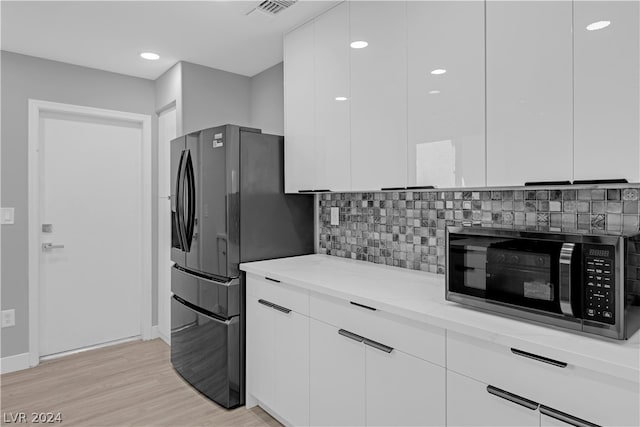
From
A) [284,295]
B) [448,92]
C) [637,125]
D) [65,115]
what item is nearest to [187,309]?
[284,295]

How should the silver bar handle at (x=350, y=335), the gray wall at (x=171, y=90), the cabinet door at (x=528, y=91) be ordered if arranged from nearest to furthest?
1. the cabinet door at (x=528, y=91)
2. the silver bar handle at (x=350, y=335)
3. the gray wall at (x=171, y=90)

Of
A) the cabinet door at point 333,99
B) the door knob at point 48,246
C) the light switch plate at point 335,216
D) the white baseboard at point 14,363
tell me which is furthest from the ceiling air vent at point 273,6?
the white baseboard at point 14,363

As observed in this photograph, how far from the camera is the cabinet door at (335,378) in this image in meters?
1.69

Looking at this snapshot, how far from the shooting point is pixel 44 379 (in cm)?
285

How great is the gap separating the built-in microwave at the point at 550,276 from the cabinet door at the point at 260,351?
3.81 ft

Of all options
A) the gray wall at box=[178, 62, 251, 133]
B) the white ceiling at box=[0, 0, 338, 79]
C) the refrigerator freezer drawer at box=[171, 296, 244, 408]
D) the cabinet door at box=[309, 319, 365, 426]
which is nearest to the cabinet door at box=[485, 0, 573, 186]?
the cabinet door at box=[309, 319, 365, 426]

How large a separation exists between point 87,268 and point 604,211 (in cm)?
375

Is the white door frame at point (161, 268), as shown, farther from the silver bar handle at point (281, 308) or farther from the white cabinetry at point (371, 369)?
the white cabinetry at point (371, 369)

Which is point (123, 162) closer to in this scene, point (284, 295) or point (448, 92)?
point (284, 295)

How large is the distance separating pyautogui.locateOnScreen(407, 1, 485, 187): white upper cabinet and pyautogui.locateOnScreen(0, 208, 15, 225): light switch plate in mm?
3041

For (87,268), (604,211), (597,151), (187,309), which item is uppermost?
(597,151)

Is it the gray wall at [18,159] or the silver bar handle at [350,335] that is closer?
the silver bar handle at [350,335]

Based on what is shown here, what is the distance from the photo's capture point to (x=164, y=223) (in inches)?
142

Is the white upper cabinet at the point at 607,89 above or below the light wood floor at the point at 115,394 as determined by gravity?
above
